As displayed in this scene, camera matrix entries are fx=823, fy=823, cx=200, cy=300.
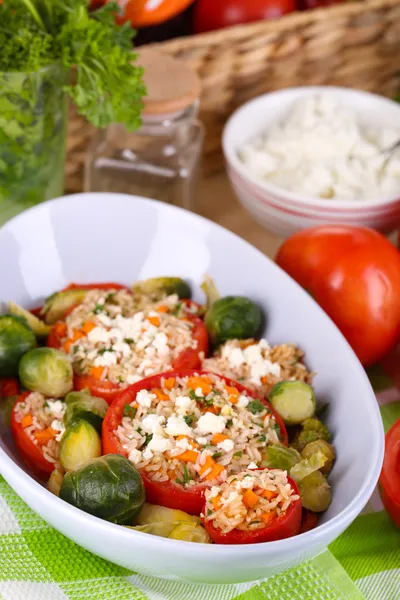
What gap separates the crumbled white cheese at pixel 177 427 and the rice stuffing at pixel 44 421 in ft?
0.66

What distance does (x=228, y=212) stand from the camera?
2.52 metres

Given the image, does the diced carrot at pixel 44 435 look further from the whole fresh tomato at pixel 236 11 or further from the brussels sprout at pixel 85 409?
the whole fresh tomato at pixel 236 11

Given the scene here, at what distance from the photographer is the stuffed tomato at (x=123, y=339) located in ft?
5.10

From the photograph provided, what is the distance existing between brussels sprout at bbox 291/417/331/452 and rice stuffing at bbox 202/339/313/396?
112 millimetres

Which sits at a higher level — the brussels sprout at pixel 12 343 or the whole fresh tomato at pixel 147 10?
the whole fresh tomato at pixel 147 10

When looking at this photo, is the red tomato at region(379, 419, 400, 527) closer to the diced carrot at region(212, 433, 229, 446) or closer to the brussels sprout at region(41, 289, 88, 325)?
the diced carrot at region(212, 433, 229, 446)

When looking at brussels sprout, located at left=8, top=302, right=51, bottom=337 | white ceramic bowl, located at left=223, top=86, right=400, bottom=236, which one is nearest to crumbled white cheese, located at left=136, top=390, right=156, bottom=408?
brussels sprout, located at left=8, top=302, right=51, bottom=337

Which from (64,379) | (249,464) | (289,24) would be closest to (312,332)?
(249,464)

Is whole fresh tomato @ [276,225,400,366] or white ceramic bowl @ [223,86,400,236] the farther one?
white ceramic bowl @ [223,86,400,236]

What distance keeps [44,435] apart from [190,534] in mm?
356

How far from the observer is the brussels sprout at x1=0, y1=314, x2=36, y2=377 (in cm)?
156

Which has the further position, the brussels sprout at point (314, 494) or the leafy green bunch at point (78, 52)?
the leafy green bunch at point (78, 52)

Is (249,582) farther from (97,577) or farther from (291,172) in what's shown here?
(291,172)

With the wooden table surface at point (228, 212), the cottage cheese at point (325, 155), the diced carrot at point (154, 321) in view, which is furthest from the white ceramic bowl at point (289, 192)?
the diced carrot at point (154, 321)
